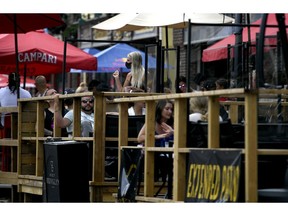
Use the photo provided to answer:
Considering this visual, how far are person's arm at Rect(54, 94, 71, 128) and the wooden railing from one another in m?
0.10

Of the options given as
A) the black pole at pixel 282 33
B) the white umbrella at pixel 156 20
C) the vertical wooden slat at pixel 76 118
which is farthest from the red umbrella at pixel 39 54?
the black pole at pixel 282 33

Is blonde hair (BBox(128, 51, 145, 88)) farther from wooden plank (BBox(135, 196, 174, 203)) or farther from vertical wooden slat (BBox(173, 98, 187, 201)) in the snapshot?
vertical wooden slat (BBox(173, 98, 187, 201))

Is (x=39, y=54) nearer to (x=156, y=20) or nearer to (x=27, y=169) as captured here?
(x=156, y=20)

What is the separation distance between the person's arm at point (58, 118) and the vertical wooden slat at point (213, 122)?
12.2ft

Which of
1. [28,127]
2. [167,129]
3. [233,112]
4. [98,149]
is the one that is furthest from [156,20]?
[167,129]

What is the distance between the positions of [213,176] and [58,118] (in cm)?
406

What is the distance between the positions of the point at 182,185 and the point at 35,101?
4128 millimetres

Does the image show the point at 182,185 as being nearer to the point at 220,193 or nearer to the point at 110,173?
the point at 220,193

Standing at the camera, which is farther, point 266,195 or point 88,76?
point 88,76

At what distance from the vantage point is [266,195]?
26.0 ft

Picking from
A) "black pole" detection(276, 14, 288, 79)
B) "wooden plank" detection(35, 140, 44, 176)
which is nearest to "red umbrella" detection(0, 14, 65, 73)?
"wooden plank" detection(35, 140, 44, 176)

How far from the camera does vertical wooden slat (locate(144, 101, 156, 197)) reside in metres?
9.74

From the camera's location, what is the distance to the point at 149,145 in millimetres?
9789
